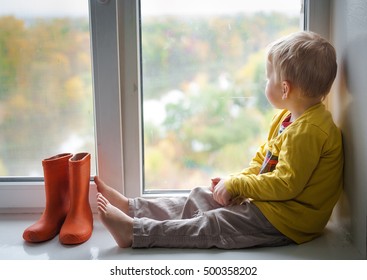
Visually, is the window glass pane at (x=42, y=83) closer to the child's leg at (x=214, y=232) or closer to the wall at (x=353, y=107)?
the child's leg at (x=214, y=232)

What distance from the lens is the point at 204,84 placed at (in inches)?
49.0

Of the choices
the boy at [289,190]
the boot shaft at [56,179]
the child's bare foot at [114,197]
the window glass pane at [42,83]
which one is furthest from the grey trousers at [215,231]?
the window glass pane at [42,83]

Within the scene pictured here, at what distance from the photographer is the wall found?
36.7 inches

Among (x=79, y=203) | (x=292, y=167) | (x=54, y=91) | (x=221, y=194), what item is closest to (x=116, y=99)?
(x=54, y=91)

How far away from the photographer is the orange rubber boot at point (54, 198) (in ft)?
3.54

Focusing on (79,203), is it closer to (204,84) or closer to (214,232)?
(214,232)

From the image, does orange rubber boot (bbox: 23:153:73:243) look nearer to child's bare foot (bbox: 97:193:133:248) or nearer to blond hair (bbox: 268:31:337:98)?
child's bare foot (bbox: 97:193:133:248)

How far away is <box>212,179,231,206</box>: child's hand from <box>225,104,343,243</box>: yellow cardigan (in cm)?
3

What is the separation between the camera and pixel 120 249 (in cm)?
101

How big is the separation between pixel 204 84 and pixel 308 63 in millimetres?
353
